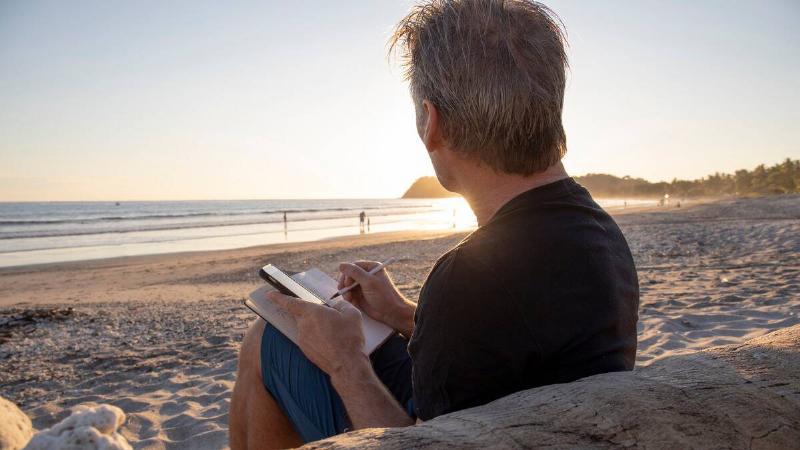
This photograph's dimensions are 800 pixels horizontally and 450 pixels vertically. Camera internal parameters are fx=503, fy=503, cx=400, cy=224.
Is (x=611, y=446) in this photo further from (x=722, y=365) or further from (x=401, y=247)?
(x=401, y=247)

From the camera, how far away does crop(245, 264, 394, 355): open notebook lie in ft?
6.40

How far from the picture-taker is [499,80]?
1.44 m

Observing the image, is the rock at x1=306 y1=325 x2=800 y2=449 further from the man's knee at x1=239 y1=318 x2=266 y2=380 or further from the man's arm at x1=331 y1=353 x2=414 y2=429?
the man's knee at x1=239 y1=318 x2=266 y2=380

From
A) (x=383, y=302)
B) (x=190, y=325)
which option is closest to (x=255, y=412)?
(x=383, y=302)

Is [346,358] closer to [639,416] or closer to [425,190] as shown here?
[639,416]

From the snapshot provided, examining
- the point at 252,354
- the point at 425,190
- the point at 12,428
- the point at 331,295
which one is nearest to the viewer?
the point at 12,428

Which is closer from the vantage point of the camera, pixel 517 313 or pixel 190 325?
pixel 517 313

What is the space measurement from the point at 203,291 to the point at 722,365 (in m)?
8.95

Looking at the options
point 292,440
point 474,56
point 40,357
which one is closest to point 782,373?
point 474,56

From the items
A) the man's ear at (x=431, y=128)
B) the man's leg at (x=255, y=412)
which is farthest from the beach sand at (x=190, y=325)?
the man's ear at (x=431, y=128)

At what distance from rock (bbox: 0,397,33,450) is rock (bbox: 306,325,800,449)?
2.25 feet

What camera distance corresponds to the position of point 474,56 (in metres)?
1.47

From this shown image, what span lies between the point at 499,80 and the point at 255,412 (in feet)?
5.16

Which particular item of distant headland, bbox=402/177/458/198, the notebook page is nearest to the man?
the notebook page
